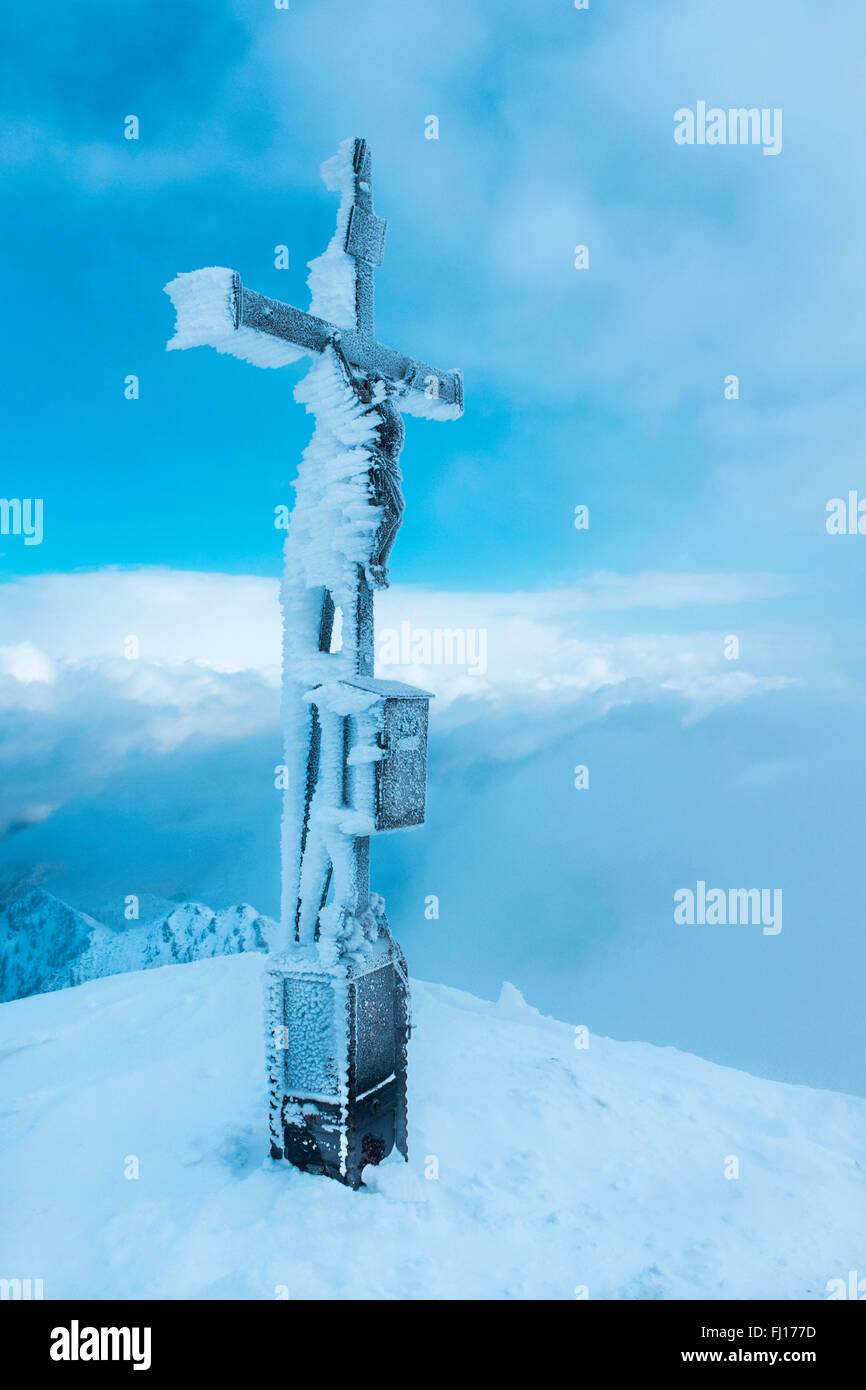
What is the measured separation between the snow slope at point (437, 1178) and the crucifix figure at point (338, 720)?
78 centimetres

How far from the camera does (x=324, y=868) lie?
7762mm

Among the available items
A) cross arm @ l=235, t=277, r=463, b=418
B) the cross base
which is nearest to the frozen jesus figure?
cross arm @ l=235, t=277, r=463, b=418

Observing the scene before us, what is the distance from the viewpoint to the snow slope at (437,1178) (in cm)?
603

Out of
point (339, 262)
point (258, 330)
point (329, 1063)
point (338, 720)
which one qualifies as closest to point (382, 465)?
point (258, 330)

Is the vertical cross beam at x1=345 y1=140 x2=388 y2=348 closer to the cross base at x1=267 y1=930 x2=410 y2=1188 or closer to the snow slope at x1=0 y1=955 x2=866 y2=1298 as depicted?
the cross base at x1=267 y1=930 x2=410 y2=1188

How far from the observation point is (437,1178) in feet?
24.3

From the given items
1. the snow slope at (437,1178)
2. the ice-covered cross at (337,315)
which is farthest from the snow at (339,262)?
the snow slope at (437,1178)

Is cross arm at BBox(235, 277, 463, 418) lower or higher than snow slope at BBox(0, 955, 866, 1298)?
higher

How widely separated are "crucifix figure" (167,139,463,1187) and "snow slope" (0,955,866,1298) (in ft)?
2.56

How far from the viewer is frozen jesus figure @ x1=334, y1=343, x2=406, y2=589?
771cm

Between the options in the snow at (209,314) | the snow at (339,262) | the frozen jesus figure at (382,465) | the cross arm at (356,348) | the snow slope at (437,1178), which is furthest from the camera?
the snow at (339,262)

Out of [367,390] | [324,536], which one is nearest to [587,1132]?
[324,536]

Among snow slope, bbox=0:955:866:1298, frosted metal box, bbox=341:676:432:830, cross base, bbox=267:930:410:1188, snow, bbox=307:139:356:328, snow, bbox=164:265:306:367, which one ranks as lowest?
snow slope, bbox=0:955:866:1298

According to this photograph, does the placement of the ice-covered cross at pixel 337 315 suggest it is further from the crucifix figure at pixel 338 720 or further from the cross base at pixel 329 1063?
the cross base at pixel 329 1063
